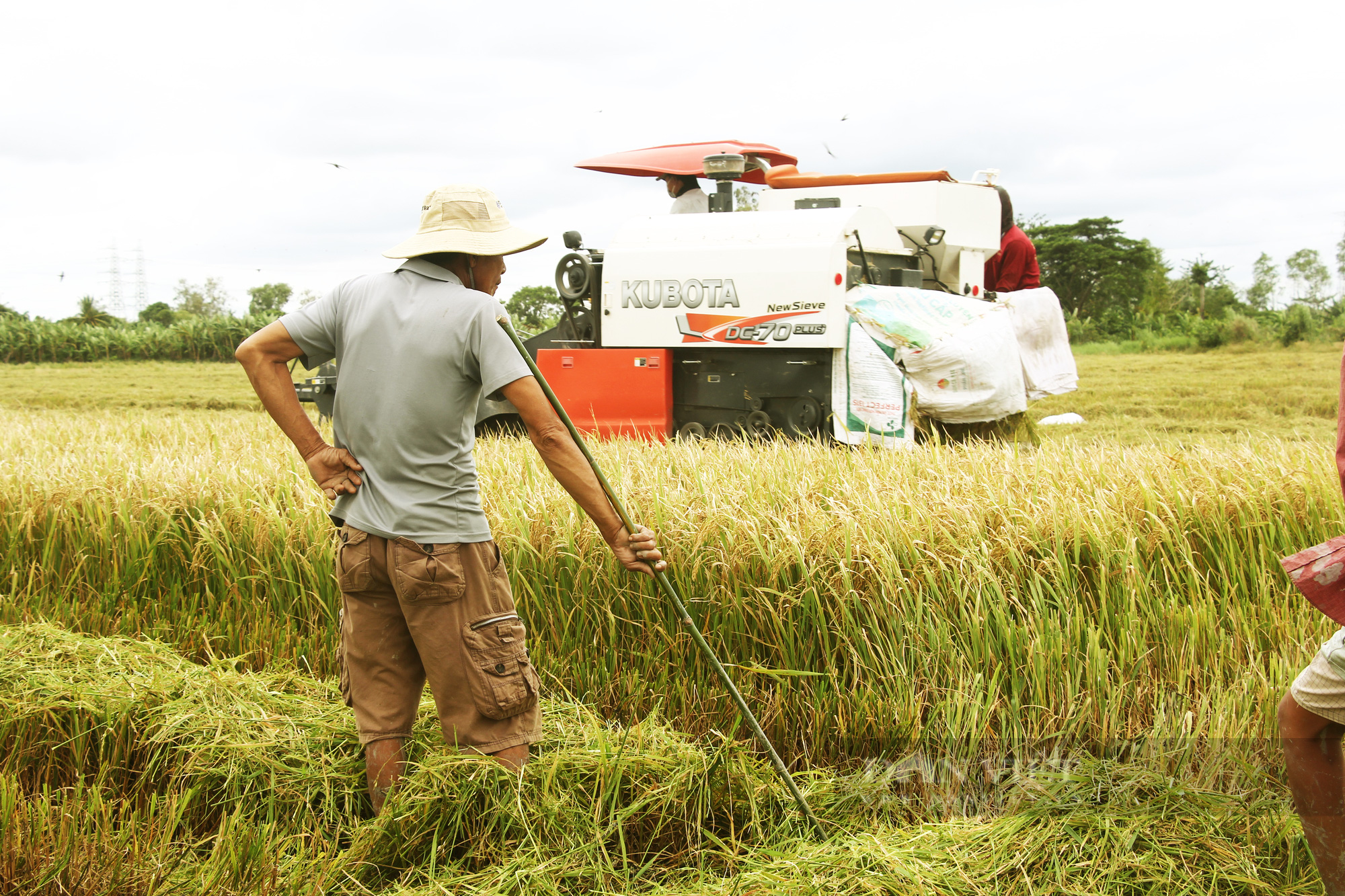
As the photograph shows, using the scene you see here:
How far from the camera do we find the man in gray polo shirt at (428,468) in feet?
7.54

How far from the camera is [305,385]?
7.86 meters

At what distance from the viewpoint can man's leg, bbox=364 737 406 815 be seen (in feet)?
8.07

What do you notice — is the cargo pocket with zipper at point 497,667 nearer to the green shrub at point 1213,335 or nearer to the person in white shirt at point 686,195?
the person in white shirt at point 686,195

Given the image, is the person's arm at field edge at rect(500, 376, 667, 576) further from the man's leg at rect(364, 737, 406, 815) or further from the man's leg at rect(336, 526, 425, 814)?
the man's leg at rect(364, 737, 406, 815)

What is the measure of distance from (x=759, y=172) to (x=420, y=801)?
6249 mm

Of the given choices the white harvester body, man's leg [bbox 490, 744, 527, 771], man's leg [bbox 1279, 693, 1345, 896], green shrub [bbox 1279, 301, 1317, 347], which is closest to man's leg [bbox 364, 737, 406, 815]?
man's leg [bbox 490, 744, 527, 771]

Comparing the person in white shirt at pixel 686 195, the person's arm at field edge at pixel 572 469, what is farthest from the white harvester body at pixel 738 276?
the person's arm at field edge at pixel 572 469

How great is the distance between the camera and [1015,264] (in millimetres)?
7484

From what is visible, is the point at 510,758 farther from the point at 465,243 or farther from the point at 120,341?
the point at 120,341

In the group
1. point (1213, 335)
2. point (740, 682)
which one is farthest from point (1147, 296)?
point (740, 682)

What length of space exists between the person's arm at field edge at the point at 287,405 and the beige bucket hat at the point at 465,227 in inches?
13.2

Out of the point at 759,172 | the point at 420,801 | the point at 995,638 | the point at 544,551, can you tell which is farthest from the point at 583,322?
the point at 420,801

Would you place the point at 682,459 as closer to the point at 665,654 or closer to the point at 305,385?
the point at 665,654

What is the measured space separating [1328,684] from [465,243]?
199 centimetres
